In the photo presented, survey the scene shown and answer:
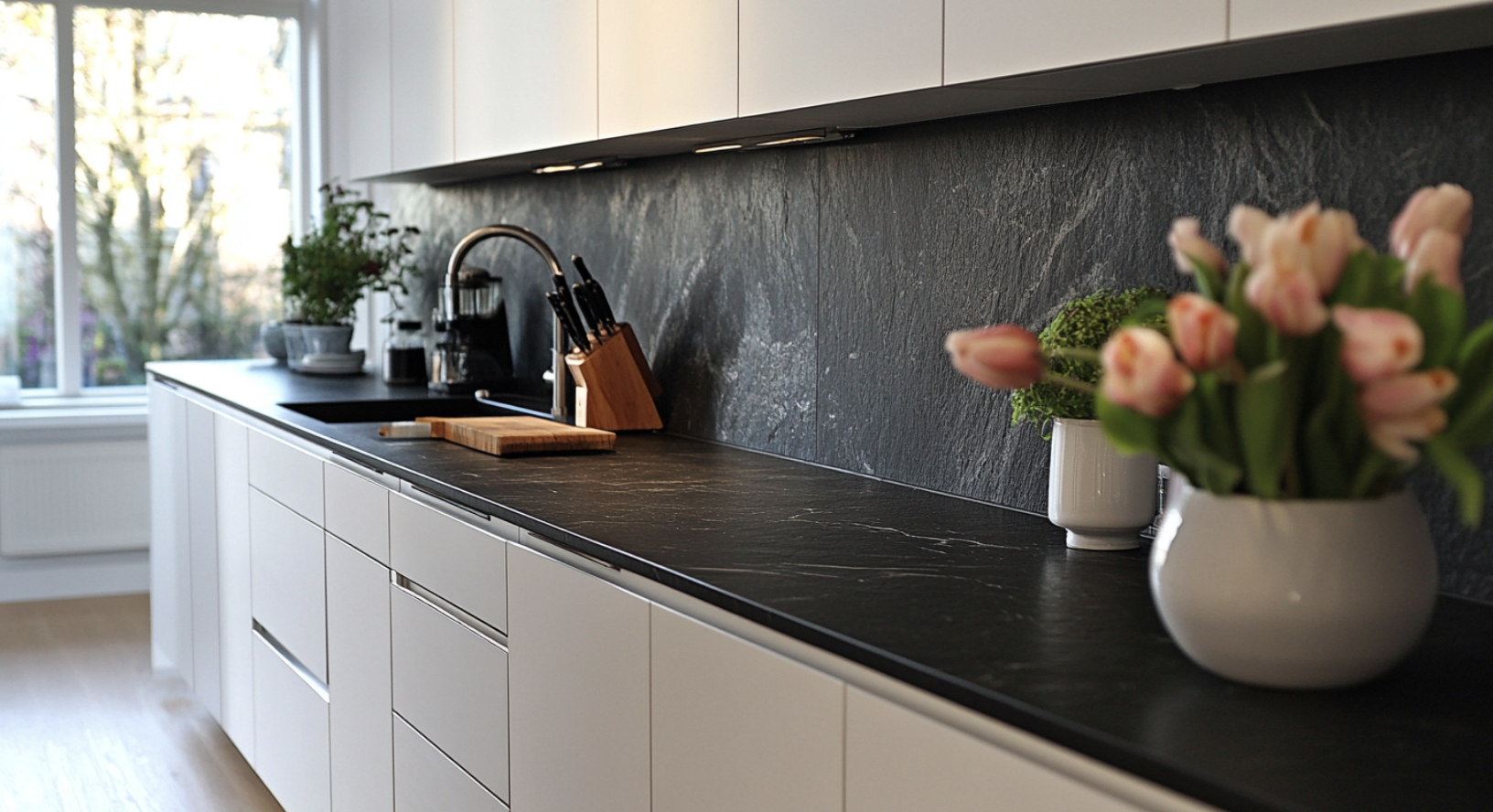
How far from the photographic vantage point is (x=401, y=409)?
3.37m

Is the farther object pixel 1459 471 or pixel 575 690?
pixel 575 690

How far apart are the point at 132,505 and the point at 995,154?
434 centimetres

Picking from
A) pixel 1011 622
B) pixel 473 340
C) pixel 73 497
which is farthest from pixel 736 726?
pixel 73 497

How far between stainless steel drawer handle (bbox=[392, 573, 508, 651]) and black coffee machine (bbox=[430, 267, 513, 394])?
1.21 m

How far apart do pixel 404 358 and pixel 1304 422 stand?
315 cm

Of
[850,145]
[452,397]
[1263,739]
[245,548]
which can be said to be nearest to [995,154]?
[850,145]

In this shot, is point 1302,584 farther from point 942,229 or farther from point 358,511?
point 358,511

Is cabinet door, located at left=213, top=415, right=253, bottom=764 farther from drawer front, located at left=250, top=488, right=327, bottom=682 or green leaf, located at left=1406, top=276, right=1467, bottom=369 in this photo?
green leaf, located at left=1406, top=276, right=1467, bottom=369

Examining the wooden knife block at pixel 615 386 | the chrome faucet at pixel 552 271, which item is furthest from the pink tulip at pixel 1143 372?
the chrome faucet at pixel 552 271

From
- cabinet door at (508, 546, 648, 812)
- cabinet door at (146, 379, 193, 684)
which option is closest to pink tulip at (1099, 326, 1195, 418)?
cabinet door at (508, 546, 648, 812)

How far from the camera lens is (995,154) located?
6.46 feet

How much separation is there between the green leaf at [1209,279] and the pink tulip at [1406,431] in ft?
0.47

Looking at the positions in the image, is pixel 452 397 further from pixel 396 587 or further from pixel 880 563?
pixel 880 563

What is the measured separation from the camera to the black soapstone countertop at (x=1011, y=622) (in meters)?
0.93
